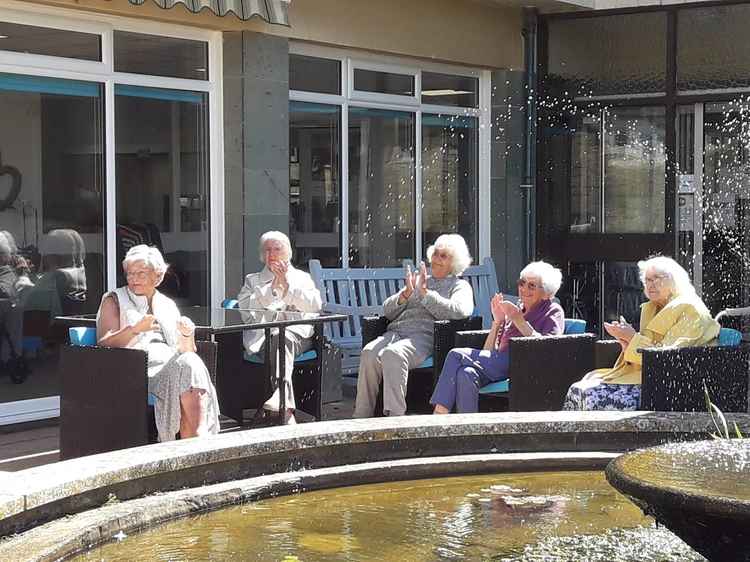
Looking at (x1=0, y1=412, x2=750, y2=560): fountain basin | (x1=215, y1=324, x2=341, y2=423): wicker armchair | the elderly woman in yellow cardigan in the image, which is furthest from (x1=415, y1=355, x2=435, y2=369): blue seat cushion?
(x1=0, y1=412, x2=750, y2=560): fountain basin

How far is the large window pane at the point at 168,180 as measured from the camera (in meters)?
9.48

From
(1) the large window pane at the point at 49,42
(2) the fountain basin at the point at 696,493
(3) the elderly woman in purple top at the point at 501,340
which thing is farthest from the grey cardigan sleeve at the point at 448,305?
(2) the fountain basin at the point at 696,493

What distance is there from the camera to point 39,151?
8852mm

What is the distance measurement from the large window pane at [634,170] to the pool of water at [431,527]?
24.9ft

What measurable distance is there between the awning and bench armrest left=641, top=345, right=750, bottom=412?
4.05 m

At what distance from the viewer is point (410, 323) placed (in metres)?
8.52

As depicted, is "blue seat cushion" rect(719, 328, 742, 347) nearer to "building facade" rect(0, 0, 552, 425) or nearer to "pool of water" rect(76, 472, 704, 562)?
"pool of water" rect(76, 472, 704, 562)

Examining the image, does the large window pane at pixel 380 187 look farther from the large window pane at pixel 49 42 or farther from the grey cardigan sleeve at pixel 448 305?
the grey cardigan sleeve at pixel 448 305

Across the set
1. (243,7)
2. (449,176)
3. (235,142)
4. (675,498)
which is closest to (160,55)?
(243,7)

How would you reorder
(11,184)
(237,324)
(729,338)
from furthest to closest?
(11,184) → (237,324) → (729,338)

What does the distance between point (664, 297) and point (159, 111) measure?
4.21 m

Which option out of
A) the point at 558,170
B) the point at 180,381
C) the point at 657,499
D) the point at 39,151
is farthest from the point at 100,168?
the point at 657,499

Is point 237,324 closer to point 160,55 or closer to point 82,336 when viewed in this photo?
point 82,336

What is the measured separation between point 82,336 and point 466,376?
219 centimetres
